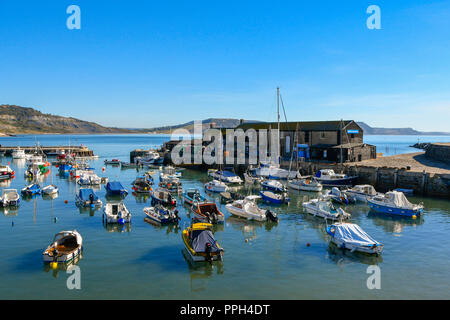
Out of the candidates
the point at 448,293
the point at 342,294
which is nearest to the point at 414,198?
the point at 448,293

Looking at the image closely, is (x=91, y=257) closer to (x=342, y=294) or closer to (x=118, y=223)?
(x=118, y=223)

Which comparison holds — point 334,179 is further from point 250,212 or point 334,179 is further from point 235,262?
point 235,262

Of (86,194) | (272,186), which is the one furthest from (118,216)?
(272,186)

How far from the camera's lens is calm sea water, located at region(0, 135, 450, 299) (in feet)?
68.9

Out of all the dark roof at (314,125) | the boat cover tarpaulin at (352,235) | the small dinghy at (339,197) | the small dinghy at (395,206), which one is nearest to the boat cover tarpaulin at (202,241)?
the boat cover tarpaulin at (352,235)

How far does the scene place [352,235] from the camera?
92.3ft

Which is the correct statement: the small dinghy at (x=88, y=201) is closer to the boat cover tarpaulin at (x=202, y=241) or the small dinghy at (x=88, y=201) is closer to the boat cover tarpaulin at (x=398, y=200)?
the boat cover tarpaulin at (x=202, y=241)

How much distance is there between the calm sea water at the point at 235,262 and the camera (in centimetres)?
2100

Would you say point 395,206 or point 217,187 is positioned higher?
point 217,187

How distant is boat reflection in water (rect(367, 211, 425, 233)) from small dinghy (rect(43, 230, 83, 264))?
2879 cm

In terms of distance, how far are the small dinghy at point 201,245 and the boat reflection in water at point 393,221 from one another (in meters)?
19.0

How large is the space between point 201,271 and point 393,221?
2477 cm

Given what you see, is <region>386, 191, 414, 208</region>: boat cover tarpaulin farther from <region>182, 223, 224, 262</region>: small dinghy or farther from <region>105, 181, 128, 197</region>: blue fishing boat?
<region>105, 181, 128, 197</region>: blue fishing boat
